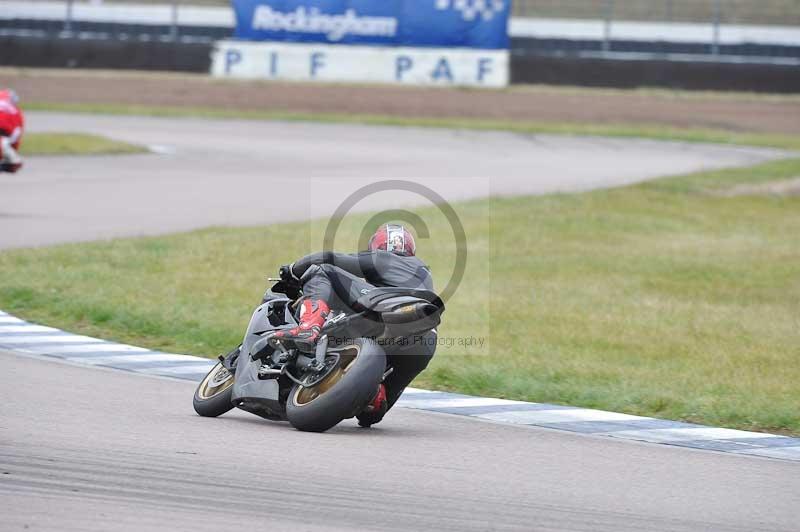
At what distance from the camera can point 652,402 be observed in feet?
29.3

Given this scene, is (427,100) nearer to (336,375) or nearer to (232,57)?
(232,57)

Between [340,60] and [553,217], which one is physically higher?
[340,60]

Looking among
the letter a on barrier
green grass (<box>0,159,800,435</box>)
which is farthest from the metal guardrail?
green grass (<box>0,159,800,435</box>)

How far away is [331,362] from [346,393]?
250 mm

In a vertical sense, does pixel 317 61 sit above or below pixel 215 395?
above

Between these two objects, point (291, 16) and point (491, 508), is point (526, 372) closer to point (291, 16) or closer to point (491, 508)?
point (491, 508)

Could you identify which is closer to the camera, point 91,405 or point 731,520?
point 731,520

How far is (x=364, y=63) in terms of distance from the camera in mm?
37500

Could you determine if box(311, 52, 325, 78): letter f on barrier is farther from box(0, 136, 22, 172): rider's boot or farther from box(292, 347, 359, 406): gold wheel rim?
box(292, 347, 359, 406): gold wheel rim

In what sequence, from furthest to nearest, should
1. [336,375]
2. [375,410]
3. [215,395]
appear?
[215,395], [375,410], [336,375]

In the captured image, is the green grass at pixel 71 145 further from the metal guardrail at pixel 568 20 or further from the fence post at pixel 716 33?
the fence post at pixel 716 33

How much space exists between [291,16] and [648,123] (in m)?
10.4

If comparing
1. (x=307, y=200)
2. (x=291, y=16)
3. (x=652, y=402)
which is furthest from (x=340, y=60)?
(x=652, y=402)

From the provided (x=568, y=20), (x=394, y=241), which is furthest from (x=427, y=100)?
(x=394, y=241)
